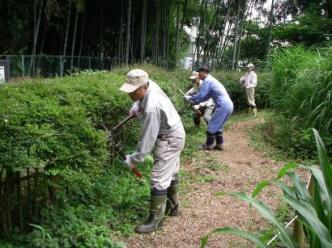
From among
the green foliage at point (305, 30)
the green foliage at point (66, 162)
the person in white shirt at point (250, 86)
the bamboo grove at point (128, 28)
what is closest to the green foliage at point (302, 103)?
the green foliage at point (66, 162)

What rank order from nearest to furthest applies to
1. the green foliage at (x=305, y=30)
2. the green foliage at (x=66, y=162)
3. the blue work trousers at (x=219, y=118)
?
1. the green foliage at (x=66, y=162)
2. the blue work trousers at (x=219, y=118)
3. the green foliage at (x=305, y=30)

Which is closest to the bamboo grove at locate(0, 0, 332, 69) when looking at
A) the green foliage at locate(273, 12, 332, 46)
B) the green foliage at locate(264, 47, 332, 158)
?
the green foliage at locate(273, 12, 332, 46)

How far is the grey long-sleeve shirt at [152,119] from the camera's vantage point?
427 centimetres

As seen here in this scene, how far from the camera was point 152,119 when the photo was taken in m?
4.28

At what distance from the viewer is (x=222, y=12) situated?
19.8m

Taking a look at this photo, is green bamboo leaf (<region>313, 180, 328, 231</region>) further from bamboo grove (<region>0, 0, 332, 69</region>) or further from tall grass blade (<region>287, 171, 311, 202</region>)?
bamboo grove (<region>0, 0, 332, 69</region>)

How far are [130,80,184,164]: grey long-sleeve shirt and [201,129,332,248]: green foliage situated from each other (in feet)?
5.51

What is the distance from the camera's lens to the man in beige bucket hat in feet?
14.0

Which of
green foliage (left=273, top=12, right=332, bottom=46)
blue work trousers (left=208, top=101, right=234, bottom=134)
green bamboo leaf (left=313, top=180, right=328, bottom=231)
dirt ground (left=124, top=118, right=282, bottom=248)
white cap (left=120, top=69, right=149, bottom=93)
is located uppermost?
green foliage (left=273, top=12, right=332, bottom=46)

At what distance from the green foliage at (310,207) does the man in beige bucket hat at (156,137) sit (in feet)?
5.58

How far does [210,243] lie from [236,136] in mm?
5782

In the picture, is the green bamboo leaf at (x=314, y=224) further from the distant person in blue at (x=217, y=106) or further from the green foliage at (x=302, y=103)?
the distant person in blue at (x=217, y=106)

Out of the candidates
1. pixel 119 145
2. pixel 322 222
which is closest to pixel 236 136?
pixel 119 145

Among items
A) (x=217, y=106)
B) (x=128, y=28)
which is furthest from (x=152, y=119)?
(x=128, y=28)
